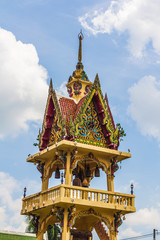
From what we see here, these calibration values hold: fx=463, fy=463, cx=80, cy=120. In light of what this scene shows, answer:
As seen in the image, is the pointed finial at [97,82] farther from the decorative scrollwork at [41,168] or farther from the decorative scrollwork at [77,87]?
the decorative scrollwork at [41,168]

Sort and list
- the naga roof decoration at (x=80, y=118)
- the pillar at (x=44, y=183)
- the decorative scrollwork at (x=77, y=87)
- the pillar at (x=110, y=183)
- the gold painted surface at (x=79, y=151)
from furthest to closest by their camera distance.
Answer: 1. the decorative scrollwork at (x=77, y=87)
2. the pillar at (x=44, y=183)
3. the pillar at (x=110, y=183)
4. the naga roof decoration at (x=80, y=118)
5. the gold painted surface at (x=79, y=151)

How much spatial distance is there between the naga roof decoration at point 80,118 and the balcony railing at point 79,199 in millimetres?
2671

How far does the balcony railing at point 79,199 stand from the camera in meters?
22.5

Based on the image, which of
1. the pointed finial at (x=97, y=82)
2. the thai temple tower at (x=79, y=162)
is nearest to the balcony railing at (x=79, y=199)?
the thai temple tower at (x=79, y=162)

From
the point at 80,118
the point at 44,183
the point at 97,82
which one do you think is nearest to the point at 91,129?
the point at 80,118

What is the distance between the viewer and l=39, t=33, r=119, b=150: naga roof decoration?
80.3 feet

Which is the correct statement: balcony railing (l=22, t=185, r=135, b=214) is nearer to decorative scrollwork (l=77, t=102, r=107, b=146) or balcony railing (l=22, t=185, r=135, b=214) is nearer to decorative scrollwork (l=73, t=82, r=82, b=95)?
decorative scrollwork (l=77, t=102, r=107, b=146)

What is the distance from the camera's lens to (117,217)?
960 inches

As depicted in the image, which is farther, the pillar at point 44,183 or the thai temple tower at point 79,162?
the pillar at point 44,183

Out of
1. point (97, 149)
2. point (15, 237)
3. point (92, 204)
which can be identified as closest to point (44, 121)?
point (97, 149)

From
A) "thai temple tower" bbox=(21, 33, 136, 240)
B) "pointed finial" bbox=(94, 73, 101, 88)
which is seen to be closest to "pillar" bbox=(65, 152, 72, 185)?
"thai temple tower" bbox=(21, 33, 136, 240)

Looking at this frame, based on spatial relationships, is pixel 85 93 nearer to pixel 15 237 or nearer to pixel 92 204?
pixel 92 204

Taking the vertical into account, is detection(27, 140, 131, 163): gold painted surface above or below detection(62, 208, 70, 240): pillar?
above

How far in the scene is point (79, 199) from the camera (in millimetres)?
22766
